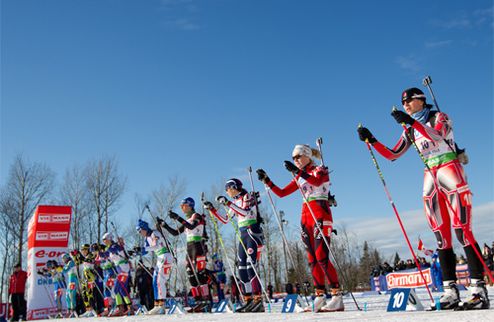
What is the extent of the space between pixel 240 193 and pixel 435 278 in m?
8.51

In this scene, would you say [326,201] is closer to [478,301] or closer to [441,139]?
A: [441,139]

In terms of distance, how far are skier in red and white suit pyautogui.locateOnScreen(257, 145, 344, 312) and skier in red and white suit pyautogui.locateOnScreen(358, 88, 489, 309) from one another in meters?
1.28

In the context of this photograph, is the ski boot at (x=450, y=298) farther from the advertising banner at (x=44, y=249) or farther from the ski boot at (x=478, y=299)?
the advertising banner at (x=44, y=249)

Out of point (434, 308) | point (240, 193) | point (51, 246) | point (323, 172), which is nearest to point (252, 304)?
point (240, 193)

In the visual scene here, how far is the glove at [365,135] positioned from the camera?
4.89 metres

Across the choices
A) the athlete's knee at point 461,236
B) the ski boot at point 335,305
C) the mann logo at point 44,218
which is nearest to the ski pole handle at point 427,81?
the athlete's knee at point 461,236

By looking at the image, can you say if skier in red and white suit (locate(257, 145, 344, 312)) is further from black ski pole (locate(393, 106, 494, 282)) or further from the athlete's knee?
the athlete's knee

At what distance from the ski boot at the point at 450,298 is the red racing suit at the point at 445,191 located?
80 mm

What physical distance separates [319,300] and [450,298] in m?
1.76

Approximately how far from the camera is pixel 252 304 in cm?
725

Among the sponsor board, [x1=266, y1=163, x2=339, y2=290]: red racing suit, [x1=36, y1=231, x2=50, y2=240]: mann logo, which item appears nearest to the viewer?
[x1=266, y1=163, x2=339, y2=290]: red racing suit

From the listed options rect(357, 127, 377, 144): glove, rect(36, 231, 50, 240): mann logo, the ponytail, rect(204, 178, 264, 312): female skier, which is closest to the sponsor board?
rect(204, 178, 264, 312): female skier

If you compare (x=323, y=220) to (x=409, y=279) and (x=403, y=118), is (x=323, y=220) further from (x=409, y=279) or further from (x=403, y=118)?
(x=409, y=279)

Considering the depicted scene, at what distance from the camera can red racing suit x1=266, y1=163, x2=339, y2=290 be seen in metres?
5.80
